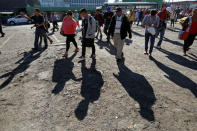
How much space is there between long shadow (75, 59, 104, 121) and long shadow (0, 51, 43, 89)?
1.99 meters

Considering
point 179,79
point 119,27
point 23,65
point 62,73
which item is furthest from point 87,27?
point 179,79

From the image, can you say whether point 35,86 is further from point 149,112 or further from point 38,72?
point 149,112

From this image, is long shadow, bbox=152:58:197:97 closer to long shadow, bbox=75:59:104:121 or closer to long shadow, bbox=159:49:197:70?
long shadow, bbox=159:49:197:70

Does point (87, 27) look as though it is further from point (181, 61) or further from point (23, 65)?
point (181, 61)

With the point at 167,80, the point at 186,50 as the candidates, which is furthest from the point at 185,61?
the point at 167,80

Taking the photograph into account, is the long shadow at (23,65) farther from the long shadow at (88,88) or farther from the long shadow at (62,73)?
the long shadow at (88,88)

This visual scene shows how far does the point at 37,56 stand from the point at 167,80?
491 cm

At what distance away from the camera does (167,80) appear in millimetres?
4031

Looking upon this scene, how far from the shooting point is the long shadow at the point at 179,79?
366 cm

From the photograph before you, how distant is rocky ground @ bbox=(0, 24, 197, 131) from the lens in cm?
257

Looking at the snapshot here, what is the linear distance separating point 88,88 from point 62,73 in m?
1.23

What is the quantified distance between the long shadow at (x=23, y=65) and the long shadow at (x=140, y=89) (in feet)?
9.85

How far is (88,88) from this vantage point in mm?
3658

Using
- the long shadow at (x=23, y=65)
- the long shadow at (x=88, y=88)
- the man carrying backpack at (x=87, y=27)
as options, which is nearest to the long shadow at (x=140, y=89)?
the long shadow at (x=88, y=88)
